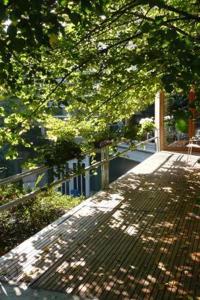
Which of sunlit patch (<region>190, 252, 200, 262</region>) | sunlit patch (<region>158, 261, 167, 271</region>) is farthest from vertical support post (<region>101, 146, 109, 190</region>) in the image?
sunlit patch (<region>158, 261, 167, 271</region>)

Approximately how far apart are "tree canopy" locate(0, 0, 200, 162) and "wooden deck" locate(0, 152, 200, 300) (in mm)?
1321

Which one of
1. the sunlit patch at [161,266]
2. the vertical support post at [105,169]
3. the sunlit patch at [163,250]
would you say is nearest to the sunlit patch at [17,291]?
the sunlit patch at [161,266]

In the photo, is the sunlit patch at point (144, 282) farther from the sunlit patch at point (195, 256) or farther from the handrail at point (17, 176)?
the handrail at point (17, 176)

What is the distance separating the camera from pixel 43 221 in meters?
7.04

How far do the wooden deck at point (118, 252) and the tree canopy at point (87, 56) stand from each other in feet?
4.33

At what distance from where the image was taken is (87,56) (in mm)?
5215

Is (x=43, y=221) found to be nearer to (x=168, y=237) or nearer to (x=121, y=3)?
(x=168, y=237)

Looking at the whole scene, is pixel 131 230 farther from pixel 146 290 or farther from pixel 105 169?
pixel 105 169

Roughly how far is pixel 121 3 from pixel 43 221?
4.09 m

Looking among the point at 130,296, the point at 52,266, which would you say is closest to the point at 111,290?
the point at 130,296

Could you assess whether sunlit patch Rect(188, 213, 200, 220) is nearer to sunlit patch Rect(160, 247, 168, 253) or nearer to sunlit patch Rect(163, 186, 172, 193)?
sunlit patch Rect(160, 247, 168, 253)

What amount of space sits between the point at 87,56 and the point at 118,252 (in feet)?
8.84

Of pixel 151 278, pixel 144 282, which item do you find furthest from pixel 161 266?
pixel 144 282

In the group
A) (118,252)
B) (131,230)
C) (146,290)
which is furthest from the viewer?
(131,230)
